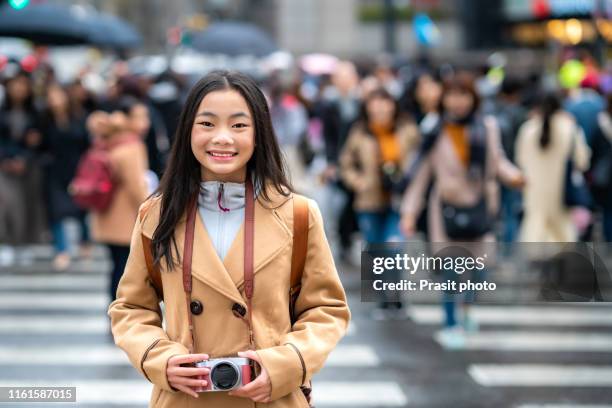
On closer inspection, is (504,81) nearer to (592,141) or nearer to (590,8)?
(592,141)

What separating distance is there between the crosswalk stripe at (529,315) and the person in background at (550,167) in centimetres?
67

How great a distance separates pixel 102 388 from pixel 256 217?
4290 millimetres

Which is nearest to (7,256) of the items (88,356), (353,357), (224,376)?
(88,356)

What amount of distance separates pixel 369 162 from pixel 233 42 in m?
11.4

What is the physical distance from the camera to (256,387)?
3.13m

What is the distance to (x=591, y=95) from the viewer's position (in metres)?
12.6

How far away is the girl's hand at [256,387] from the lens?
10.3ft

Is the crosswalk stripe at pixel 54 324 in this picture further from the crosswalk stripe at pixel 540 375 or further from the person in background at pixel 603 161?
the person in background at pixel 603 161

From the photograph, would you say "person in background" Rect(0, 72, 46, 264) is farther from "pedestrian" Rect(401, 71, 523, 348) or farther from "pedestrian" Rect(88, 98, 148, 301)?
"pedestrian" Rect(401, 71, 523, 348)

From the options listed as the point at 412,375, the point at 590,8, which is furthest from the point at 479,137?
the point at 590,8

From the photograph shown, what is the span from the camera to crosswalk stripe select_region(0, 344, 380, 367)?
805cm

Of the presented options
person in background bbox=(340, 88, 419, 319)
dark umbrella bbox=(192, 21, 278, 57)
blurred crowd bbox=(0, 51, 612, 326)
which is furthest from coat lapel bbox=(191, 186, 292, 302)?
dark umbrella bbox=(192, 21, 278, 57)

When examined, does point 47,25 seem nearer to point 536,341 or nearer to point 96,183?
point 96,183

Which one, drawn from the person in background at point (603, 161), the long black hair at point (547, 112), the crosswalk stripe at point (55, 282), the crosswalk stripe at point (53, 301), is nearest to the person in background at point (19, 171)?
the crosswalk stripe at point (55, 282)
